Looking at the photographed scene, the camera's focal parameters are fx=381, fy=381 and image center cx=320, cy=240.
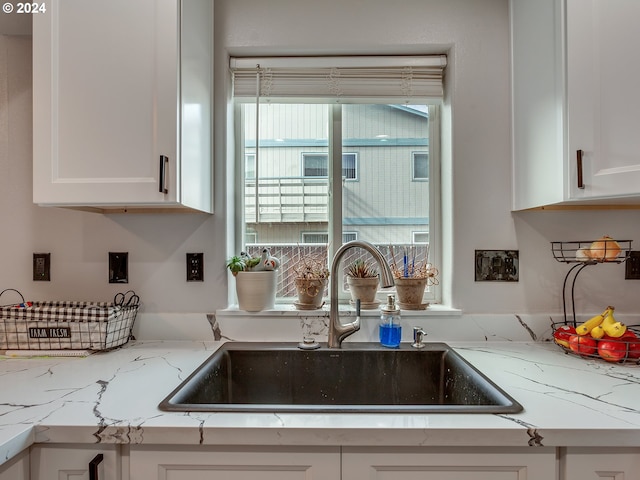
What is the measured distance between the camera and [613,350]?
3.94 ft

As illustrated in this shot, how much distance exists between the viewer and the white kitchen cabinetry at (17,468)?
0.78 m

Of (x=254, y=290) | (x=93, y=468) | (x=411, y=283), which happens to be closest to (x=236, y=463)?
(x=93, y=468)

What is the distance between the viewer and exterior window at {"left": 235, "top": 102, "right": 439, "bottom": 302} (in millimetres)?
1668

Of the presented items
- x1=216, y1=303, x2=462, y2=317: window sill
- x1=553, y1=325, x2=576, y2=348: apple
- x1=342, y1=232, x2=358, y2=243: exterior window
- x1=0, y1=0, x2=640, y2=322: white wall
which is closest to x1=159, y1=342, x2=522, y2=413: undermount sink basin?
x1=216, y1=303, x2=462, y2=317: window sill

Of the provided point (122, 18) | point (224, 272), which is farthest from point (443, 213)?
point (122, 18)

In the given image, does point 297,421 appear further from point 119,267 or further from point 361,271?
point 119,267

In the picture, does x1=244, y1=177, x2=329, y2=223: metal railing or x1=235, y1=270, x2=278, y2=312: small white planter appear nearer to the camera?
x1=235, y1=270, x2=278, y2=312: small white planter

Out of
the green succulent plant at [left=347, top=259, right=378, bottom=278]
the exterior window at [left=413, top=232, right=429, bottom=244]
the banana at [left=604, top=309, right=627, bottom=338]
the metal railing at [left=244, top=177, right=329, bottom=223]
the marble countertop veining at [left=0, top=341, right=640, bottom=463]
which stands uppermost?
the metal railing at [left=244, top=177, right=329, bottom=223]

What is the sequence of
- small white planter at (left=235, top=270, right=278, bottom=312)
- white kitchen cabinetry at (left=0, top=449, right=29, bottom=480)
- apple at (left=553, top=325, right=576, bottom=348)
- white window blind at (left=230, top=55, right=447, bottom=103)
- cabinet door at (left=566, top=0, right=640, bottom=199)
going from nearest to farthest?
white kitchen cabinetry at (left=0, top=449, right=29, bottom=480) → cabinet door at (left=566, top=0, right=640, bottom=199) → apple at (left=553, top=325, right=576, bottom=348) → small white planter at (left=235, top=270, right=278, bottom=312) → white window blind at (left=230, top=55, right=447, bottom=103)

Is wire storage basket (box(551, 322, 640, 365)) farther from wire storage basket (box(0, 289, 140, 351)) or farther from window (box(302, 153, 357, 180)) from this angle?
wire storage basket (box(0, 289, 140, 351))

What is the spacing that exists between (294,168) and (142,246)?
27.8 inches

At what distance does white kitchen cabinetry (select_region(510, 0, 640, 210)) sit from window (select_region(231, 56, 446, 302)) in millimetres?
513

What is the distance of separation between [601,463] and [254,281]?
1.11 metres

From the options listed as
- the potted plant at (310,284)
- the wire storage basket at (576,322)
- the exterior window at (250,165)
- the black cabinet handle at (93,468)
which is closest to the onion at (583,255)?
the wire storage basket at (576,322)
